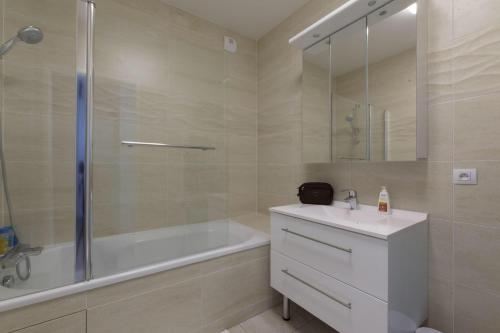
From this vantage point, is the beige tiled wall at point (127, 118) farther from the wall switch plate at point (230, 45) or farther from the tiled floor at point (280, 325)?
the tiled floor at point (280, 325)

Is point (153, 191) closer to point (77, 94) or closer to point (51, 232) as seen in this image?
point (51, 232)

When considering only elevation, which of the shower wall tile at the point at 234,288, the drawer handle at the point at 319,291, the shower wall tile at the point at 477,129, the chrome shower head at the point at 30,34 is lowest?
the shower wall tile at the point at 234,288

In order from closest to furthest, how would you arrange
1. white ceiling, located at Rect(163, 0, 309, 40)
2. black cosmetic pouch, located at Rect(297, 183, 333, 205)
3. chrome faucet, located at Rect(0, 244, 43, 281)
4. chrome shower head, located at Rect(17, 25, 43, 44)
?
chrome faucet, located at Rect(0, 244, 43, 281)
chrome shower head, located at Rect(17, 25, 43, 44)
black cosmetic pouch, located at Rect(297, 183, 333, 205)
white ceiling, located at Rect(163, 0, 309, 40)

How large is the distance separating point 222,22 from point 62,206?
206 centimetres

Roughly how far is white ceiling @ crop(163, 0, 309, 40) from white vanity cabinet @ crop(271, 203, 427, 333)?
1.79 meters

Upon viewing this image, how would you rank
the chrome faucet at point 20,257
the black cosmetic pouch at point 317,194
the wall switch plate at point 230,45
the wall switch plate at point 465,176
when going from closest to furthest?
the wall switch plate at point 465,176
the chrome faucet at point 20,257
the black cosmetic pouch at point 317,194
the wall switch plate at point 230,45

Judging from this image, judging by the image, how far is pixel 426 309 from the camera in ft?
3.88

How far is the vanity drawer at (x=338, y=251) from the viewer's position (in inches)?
37.0

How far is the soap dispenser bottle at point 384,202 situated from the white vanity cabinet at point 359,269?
41 millimetres

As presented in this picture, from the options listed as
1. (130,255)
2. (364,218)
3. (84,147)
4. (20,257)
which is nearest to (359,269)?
(364,218)

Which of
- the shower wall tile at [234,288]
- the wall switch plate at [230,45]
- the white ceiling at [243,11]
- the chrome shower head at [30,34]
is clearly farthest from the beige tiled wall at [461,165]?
the chrome shower head at [30,34]

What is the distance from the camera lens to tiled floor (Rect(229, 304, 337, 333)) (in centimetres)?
143

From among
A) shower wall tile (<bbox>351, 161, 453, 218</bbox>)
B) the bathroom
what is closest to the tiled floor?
the bathroom

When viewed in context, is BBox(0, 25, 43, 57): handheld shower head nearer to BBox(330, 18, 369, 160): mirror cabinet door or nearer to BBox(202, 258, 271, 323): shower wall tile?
BBox(202, 258, 271, 323): shower wall tile
